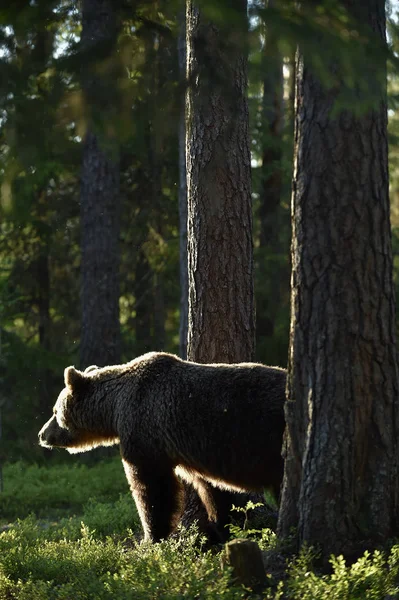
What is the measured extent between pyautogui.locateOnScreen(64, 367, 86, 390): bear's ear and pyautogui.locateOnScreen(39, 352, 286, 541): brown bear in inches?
14.0

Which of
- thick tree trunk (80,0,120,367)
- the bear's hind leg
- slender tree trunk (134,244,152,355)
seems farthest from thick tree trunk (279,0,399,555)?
slender tree trunk (134,244,152,355)

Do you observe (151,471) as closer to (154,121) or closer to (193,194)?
(193,194)

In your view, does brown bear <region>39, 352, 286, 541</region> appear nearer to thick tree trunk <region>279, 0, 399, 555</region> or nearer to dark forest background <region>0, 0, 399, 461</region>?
thick tree trunk <region>279, 0, 399, 555</region>

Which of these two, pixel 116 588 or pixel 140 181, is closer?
pixel 116 588

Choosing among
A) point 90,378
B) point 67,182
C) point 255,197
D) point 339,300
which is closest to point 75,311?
point 67,182

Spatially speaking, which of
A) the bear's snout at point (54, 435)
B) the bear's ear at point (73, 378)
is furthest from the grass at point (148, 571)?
the bear's ear at point (73, 378)

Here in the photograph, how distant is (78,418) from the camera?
1102 cm

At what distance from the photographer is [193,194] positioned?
10.6 metres

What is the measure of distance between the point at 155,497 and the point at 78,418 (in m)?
2.10

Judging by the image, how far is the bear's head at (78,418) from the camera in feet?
35.5

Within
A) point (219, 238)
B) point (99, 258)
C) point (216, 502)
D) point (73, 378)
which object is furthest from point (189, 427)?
point (99, 258)

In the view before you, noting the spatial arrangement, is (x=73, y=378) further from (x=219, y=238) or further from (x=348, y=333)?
(x=348, y=333)

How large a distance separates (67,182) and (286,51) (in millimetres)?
19012

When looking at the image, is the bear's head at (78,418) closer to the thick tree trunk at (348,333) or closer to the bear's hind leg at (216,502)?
the bear's hind leg at (216,502)
